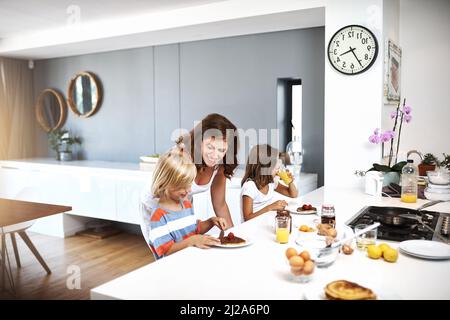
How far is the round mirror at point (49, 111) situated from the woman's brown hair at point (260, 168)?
3.25 meters

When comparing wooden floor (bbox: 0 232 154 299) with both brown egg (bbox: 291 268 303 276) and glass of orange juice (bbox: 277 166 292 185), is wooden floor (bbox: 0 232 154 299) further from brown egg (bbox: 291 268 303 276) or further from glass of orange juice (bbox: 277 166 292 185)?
brown egg (bbox: 291 268 303 276)

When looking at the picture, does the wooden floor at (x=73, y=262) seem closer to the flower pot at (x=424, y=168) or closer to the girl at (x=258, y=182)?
the girl at (x=258, y=182)

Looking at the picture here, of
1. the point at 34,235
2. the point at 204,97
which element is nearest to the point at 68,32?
the point at 204,97

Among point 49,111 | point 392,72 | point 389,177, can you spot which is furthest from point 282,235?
point 49,111

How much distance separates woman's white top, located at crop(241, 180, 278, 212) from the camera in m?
2.17

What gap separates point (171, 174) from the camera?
1.51 m

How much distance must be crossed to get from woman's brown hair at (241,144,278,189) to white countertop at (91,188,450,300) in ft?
2.52

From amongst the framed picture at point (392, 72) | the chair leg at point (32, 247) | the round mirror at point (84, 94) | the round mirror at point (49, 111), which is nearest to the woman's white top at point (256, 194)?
the framed picture at point (392, 72)

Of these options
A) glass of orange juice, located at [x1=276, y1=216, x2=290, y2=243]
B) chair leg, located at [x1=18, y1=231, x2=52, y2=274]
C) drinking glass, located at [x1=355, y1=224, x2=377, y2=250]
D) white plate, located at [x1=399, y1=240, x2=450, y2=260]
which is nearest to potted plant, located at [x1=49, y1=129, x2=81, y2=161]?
chair leg, located at [x1=18, y1=231, x2=52, y2=274]

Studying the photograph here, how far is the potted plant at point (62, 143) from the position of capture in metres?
4.52
